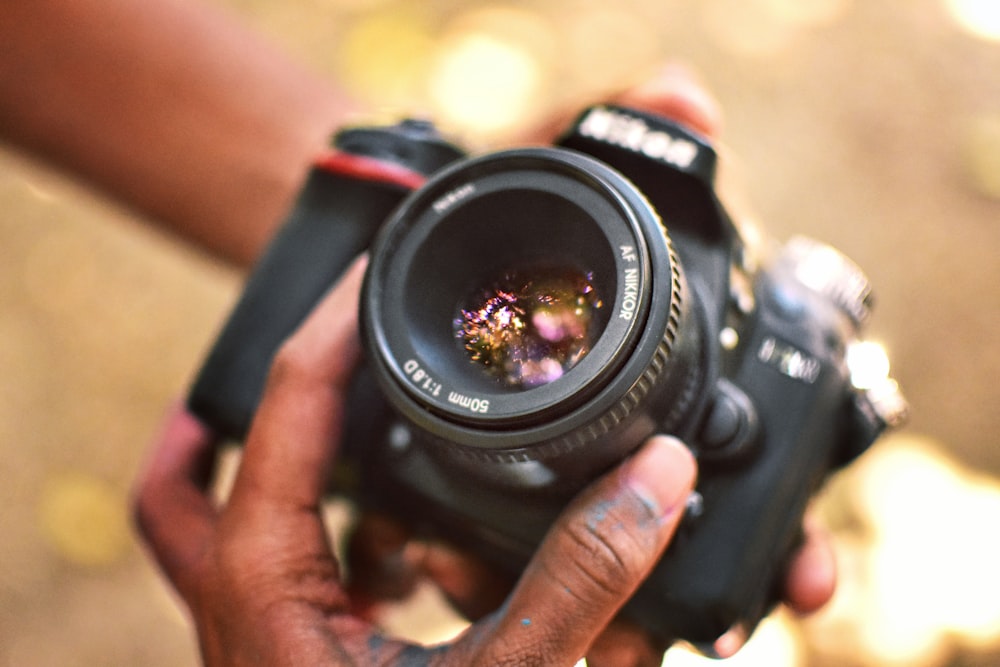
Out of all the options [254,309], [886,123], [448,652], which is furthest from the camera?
[886,123]

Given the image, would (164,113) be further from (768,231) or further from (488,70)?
(768,231)

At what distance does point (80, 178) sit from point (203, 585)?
571 mm

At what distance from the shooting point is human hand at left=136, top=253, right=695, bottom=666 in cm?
46

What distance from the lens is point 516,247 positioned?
51cm

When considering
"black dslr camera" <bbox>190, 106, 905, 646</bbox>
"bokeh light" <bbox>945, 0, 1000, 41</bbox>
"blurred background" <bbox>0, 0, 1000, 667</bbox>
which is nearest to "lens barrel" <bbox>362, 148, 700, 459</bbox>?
"black dslr camera" <bbox>190, 106, 905, 646</bbox>

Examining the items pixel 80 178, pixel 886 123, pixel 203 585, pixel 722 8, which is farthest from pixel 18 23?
pixel 886 123

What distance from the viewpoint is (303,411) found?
54 centimetres

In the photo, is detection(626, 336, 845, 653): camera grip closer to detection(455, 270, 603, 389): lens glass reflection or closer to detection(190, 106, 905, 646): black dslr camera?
detection(190, 106, 905, 646): black dslr camera

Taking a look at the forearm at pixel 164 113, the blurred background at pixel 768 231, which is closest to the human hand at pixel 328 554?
the forearm at pixel 164 113

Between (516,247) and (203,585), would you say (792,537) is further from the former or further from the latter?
(203,585)

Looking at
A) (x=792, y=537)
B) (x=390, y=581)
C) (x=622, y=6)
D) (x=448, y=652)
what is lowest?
(x=390, y=581)

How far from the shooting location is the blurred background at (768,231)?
1.10 metres

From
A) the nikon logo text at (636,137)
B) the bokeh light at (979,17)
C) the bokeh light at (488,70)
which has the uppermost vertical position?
the bokeh light at (979,17)

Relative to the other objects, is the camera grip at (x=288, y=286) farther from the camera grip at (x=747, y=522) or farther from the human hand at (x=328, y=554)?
the camera grip at (x=747, y=522)
